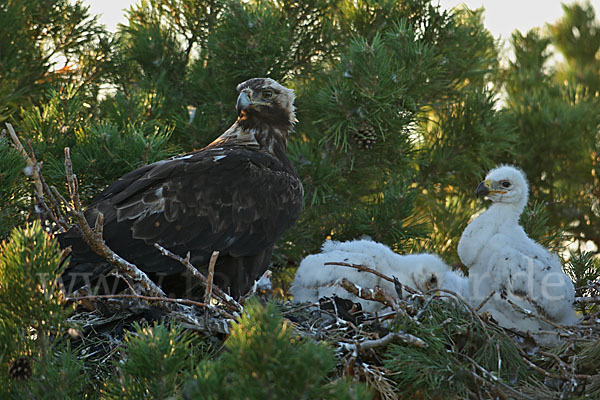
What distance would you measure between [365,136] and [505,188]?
3.22 feet

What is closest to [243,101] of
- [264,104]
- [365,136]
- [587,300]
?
[264,104]

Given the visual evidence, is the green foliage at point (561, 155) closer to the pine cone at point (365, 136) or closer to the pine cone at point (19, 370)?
the pine cone at point (365, 136)

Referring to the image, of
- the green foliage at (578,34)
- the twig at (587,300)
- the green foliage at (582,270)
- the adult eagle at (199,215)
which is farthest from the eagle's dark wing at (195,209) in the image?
the green foliage at (578,34)

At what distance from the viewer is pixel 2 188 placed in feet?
12.9

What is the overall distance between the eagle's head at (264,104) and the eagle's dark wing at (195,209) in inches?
25.6

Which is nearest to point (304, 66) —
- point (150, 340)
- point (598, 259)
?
point (598, 259)

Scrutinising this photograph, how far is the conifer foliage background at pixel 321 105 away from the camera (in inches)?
196

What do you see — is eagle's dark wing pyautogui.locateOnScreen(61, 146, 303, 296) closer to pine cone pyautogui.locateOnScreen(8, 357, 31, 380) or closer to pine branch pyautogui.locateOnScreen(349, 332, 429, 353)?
pine branch pyautogui.locateOnScreen(349, 332, 429, 353)

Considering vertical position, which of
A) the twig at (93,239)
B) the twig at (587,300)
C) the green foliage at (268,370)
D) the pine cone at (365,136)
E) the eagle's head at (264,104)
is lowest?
the twig at (587,300)

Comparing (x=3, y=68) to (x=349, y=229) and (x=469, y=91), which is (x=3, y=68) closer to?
(x=349, y=229)

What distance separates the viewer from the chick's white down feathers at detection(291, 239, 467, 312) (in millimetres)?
4676

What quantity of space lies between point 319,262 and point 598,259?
2.02 metres

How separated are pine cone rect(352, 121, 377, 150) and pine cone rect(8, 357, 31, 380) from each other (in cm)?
293

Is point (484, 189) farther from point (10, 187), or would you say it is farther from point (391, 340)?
point (10, 187)
